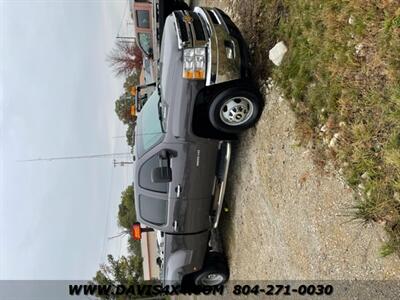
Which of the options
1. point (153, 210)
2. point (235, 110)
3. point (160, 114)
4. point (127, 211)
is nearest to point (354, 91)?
point (235, 110)

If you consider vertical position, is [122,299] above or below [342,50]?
below

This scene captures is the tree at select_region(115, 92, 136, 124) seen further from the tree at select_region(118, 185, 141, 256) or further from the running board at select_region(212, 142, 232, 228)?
the running board at select_region(212, 142, 232, 228)

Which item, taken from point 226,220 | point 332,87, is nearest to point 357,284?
point 332,87

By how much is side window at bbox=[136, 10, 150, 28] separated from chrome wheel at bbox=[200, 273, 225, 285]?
1093 cm

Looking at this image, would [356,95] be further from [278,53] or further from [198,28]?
[198,28]

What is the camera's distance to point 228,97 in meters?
5.69

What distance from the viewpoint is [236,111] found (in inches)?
232

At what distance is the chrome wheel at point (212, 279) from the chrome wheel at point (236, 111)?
9.73ft

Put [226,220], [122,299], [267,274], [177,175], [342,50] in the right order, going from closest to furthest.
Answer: [342,50] → [267,274] → [177,175] → [226,220] → [122,299]

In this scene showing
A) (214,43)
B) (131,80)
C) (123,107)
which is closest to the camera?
(214,43)

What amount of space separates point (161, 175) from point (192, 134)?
28.4 inches

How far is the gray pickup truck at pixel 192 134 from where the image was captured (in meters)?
5.77

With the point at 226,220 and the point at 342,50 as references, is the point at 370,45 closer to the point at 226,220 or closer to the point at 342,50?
the point at 342,50

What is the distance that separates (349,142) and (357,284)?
4.21 feet
